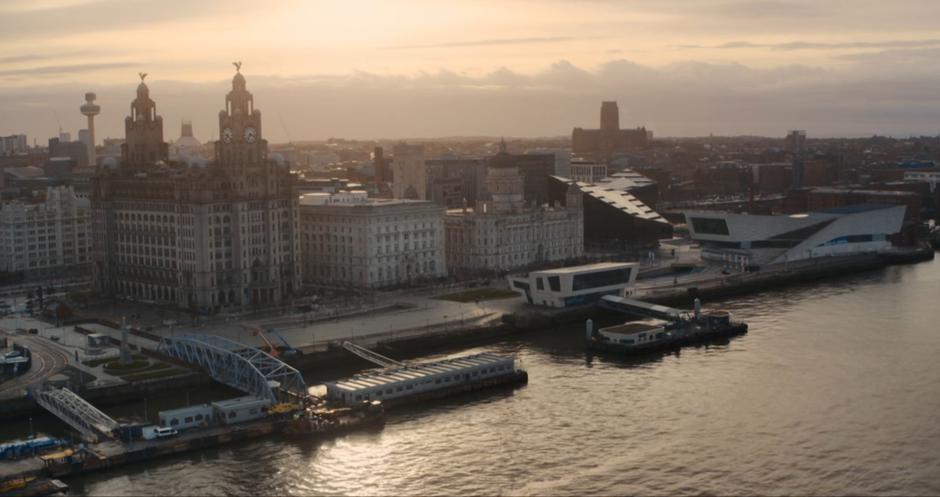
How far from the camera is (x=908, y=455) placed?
2852 centimetres

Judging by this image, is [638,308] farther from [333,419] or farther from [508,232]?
[333,419]

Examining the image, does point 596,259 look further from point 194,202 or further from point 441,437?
point 441,437

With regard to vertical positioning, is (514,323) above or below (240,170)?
below

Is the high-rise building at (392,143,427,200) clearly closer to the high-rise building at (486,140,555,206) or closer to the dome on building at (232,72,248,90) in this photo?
the high-rise building at (486,140,555,206)

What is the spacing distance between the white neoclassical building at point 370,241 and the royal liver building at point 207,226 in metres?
3.71

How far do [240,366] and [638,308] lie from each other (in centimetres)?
1915

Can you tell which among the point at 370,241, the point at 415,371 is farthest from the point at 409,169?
the point at 415,371

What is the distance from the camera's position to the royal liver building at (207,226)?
1918 inches

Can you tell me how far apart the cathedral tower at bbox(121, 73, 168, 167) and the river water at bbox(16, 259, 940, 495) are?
921 inches

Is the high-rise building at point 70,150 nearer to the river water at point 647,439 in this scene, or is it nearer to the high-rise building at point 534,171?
the high-rise building at point 534,171

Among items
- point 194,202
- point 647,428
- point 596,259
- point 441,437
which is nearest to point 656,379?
point 647,428

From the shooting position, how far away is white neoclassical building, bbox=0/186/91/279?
193ft

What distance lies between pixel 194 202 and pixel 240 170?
2682mm

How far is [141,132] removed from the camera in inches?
2152
